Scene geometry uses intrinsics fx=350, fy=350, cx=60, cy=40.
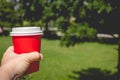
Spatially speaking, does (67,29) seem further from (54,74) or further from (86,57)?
(86,57)

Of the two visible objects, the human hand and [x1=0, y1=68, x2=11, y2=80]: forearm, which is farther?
the human hand

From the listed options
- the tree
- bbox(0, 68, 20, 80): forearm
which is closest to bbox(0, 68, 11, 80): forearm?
bbox(0, 68, 20, 80): forearm

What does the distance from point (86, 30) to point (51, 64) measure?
865 centimetres

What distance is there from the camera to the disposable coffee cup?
314 cm

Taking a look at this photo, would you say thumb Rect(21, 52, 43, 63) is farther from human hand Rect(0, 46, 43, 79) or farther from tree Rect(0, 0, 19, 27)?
tree Rect(0, 0, 19, 27)

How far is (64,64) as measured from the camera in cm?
1792

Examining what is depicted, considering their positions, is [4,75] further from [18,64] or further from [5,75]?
[18,64]

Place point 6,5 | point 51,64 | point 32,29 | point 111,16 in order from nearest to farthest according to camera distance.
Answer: point 32,29
point 111,16
point 51,64
point 6,5

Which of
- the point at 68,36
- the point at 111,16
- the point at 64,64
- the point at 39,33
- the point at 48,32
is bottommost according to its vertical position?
the point at 48,32

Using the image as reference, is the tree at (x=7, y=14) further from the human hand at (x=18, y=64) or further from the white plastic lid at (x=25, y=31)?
the human hand at (x=18, y=64)

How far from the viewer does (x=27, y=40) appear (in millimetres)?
3186

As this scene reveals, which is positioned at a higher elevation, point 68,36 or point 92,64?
point 68,36

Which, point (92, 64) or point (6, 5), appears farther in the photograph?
point (6, 5)

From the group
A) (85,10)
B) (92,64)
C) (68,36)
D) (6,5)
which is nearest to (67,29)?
(68,36)
